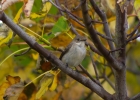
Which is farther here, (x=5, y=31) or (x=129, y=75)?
(x=129, y=75)

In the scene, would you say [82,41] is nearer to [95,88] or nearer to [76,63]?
[76,63]

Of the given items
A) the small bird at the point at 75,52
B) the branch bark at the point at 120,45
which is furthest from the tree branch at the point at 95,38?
the small bird at the point at 75,52

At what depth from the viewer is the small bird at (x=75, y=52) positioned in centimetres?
222

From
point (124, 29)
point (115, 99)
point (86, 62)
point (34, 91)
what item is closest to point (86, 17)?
point (124, 29)

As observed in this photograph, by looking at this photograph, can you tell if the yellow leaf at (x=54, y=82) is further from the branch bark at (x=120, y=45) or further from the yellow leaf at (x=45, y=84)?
the branch bark at (x=120, y=45)

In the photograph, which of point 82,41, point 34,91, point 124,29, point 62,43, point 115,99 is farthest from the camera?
point 82,41

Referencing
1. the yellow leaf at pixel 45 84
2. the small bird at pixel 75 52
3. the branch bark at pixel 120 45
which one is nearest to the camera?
the branch bark at pixel 120 45

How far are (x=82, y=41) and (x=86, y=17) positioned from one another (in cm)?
81

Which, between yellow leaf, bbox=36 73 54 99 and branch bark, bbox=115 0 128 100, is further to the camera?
yellow leaf, bbox=36 73 54 99

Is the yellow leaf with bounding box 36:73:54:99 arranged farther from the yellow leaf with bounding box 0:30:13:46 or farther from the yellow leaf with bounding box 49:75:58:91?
the yellow leaf with bounding box 0:30:13:46

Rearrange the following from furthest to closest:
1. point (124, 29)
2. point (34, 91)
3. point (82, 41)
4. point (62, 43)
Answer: point (82, 41) < point (62, 43) < point (34, 91) < point (124, 29)

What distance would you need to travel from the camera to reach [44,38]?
5.71ft

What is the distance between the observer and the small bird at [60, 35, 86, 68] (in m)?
2.22

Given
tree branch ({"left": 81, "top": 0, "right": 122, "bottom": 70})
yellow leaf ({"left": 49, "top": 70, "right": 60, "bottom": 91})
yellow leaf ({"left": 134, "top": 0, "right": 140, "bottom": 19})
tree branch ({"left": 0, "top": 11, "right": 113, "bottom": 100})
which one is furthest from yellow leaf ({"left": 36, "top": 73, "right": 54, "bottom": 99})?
yellow leaf ({"left": 134, "top": 0, "right": 140, "bottom": 19})
